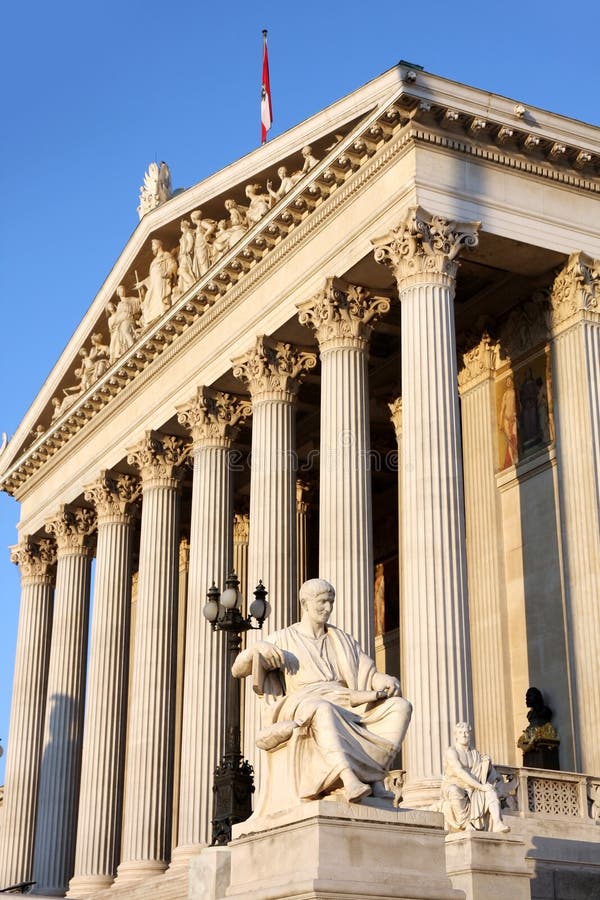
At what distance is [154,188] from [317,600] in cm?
2976

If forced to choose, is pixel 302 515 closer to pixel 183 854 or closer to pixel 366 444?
pixel 183 854

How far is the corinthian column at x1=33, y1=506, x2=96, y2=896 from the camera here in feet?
133

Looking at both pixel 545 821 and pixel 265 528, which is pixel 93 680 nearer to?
pixel 265 528

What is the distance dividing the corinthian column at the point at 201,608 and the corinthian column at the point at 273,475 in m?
2.14

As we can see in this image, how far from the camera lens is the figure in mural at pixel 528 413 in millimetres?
29859

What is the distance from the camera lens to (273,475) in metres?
30.9

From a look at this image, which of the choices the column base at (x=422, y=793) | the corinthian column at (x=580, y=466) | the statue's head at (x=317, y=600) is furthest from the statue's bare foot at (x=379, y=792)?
the corinthian column at (x=580, y=466)

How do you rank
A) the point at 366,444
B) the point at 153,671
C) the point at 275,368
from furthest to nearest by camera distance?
the point at 153,671
the point at 275,368
the point at 366,444

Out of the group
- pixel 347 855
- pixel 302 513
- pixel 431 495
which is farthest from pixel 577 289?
pixel 347 855

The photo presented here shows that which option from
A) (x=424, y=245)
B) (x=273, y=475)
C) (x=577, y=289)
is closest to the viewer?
(x=424, y=245)

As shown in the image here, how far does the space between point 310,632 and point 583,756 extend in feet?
44.8

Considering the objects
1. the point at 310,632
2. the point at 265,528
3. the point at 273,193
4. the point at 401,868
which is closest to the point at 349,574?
the point at 265,528

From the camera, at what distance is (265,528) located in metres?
30.5

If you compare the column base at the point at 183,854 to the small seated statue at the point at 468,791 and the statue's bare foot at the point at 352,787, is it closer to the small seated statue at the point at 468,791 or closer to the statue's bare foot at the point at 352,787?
the small seated statue at the point at 468,791
